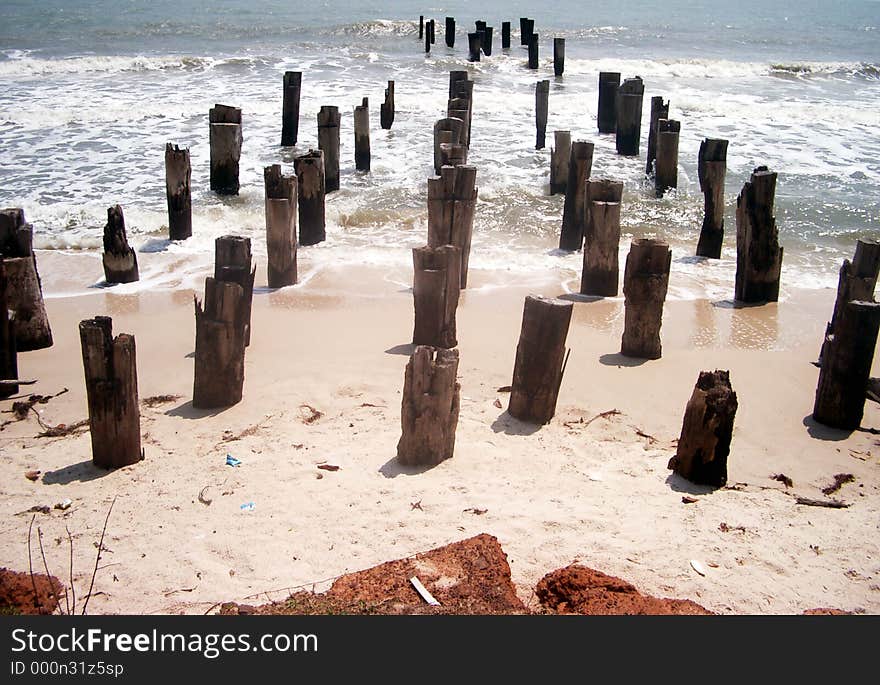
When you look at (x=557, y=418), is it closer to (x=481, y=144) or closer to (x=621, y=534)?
(x=621, y=534)

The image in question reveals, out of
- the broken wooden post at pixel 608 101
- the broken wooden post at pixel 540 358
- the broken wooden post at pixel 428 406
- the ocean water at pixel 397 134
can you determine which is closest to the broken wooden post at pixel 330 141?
the ocean water at pixel 397 134

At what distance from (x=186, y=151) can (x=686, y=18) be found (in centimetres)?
5305

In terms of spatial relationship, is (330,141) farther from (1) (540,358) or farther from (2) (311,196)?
(1) (540,358)

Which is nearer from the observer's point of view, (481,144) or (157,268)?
(157,268)

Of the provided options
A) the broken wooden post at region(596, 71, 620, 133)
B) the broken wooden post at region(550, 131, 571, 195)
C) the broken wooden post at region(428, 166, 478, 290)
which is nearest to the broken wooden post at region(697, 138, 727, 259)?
the broken wooden post at region(550, 131, 571, 195)

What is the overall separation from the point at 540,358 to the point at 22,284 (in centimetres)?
440

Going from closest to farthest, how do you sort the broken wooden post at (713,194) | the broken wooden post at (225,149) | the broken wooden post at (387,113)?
the broken wooden post at (713,194), the broken wooden post at (225,149), the broken wooden post at (387,113)

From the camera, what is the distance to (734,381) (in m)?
7.19

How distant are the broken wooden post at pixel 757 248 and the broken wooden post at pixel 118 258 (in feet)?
21.0

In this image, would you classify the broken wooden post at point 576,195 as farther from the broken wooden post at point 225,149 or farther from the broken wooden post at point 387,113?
the broken wooden post at point 387,113

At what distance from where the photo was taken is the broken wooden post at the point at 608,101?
18953 mm

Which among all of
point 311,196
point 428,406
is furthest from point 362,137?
point 428,406
